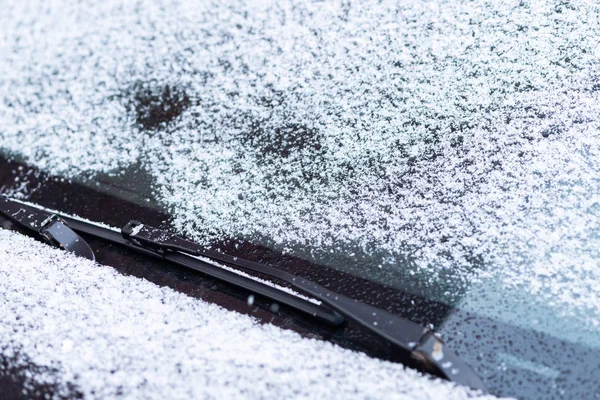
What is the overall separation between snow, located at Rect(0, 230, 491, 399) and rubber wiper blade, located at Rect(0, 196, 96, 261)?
99 millimetres

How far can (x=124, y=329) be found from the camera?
1.26 m

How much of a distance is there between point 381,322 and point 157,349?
448 mm

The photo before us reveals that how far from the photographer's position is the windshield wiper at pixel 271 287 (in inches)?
44.7

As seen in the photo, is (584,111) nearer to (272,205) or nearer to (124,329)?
(272,205)

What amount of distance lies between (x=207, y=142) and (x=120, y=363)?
66cm

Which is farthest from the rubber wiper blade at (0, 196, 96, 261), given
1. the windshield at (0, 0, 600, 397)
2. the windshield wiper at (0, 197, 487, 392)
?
the windshield at (0, 0, 600, 397)

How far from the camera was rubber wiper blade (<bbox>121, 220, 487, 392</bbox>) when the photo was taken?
3.68 ft

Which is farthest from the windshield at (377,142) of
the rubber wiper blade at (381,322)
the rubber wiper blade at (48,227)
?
the rubber wiper blade at (48,227)

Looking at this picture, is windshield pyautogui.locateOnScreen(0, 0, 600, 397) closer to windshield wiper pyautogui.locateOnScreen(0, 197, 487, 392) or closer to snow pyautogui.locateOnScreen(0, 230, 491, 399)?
windshield wiper pyautogui.locateOnScreen(0, 197, 487, 392)

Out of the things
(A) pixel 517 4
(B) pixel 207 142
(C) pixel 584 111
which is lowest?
(B) pixel 207 142

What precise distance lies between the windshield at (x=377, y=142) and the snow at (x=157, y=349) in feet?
0.63

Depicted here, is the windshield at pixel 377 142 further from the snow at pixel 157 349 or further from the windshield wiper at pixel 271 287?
the snow at pixel 157 349

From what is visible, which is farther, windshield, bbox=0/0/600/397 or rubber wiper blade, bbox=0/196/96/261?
rubber wiper blade, bbox=0/196/96/261

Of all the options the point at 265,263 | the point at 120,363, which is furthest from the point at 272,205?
the point at 120,363
